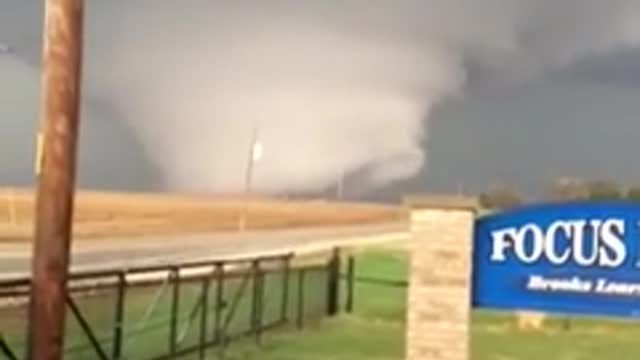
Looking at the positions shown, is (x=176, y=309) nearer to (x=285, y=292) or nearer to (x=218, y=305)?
(x=218, y=305)

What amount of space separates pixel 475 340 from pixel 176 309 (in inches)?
327

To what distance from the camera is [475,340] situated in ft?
89.4

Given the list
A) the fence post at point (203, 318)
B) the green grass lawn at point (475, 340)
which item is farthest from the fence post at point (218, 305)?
the fence post at point (203, 318)

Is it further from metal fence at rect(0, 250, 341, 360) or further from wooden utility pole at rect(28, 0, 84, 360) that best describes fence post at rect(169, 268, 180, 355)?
wooden utility pole at rect(28, 0, 84, 360)

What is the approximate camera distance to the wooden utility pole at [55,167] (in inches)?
492

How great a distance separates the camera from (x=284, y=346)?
25.6m

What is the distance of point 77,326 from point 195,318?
537cm

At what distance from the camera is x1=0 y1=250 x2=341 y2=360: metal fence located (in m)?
16.8

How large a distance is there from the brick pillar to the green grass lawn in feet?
17.0

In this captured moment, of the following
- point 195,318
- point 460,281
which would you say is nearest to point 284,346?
point 195,318

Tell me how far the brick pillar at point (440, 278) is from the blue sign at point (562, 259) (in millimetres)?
248

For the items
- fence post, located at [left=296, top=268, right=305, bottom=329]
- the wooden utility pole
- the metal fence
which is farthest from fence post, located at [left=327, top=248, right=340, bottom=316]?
the wooden utility pole

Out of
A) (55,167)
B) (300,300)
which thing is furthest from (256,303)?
(55,167)

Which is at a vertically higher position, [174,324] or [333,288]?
[174,324]
